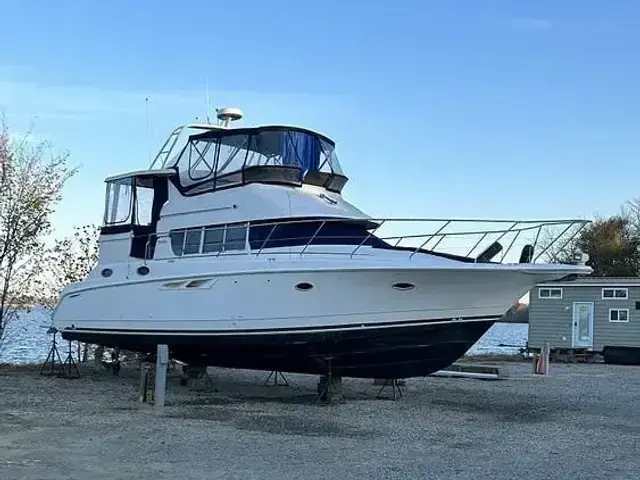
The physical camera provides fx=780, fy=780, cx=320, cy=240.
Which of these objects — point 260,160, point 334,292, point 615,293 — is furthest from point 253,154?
point 615,293

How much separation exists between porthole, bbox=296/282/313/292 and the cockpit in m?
2.12

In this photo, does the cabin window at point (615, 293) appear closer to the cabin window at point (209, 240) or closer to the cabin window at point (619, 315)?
the cabin window at point (619, 315)

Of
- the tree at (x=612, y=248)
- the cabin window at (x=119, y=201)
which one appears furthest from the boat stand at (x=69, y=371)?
the tree at (x=612, y=248)

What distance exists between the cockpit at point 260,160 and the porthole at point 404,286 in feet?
8.76

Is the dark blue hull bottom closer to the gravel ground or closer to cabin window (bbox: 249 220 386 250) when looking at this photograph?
the gravel ground

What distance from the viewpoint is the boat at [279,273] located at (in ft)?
34.1

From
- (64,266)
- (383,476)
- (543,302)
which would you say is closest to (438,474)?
(383,476)

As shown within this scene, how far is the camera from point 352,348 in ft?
35.0

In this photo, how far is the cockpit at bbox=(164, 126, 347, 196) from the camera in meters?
12.1

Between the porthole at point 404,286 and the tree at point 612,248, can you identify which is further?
the tree at point 612,248

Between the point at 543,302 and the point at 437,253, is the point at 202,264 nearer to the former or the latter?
the point at 437,253

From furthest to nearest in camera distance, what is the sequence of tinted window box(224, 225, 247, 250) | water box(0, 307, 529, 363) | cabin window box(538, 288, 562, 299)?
cabin window box(538, 288, 562, 299) < water box(0, 307, 529, 363) < tinted window box(224, 225, 247, 250)

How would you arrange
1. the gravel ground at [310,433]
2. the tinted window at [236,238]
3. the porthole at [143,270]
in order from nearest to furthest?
the gravel ground at [310,433], the tinted window at [236,238], the porthole at [143,270]

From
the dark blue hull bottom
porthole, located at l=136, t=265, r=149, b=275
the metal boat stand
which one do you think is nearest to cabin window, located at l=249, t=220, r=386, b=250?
the dark blue hull bottom
